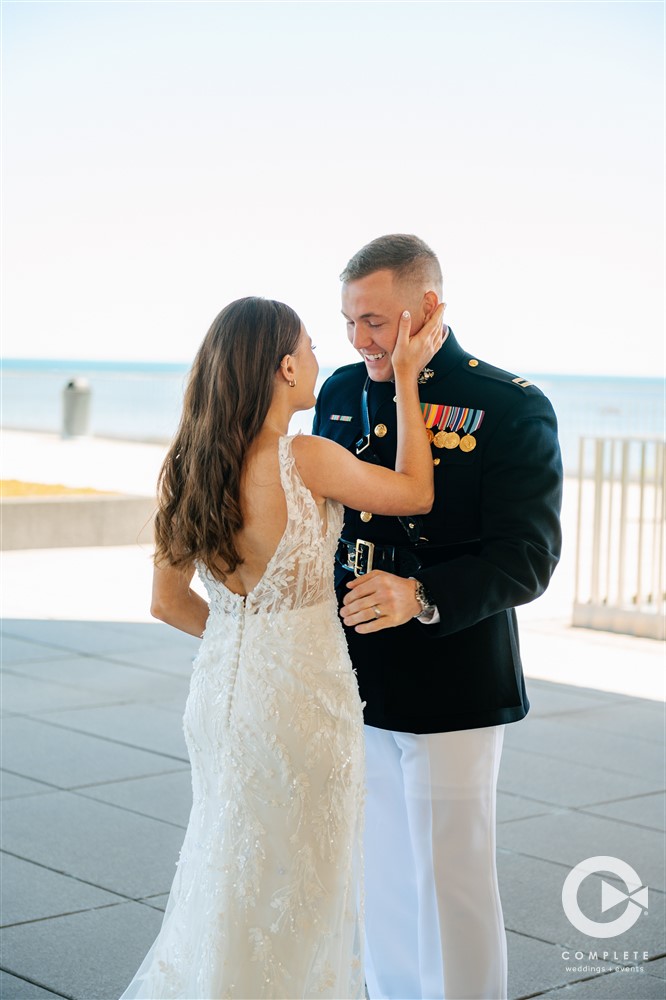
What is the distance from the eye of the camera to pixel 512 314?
78625mm

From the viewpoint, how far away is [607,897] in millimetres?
4371

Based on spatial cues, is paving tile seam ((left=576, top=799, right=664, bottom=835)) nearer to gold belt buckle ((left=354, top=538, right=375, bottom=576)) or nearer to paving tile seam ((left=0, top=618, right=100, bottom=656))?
gold belt buckle ((left=354, top=538, right=375, bottom=576))

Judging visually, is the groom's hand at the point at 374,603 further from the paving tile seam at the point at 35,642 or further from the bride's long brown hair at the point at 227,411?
the paving tile seam at the point at 35,642

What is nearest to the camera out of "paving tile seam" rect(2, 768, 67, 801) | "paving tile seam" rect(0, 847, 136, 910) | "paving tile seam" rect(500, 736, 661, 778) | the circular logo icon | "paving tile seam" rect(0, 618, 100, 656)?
the circular logo icon

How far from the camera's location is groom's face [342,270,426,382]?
10.3 ft

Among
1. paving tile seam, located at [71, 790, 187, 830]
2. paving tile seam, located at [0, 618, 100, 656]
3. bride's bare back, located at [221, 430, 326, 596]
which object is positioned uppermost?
bride's bare back, located at [221, 430, 326, 596]

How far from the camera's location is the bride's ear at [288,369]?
2811mm

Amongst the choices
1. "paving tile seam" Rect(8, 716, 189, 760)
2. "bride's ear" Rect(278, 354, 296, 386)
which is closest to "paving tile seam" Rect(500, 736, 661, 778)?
"paving tile seam" Rect(8, 716, 189, 760)

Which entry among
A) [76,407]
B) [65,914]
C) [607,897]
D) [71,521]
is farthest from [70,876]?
[76,407]

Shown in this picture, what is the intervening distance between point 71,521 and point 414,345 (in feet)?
32.8

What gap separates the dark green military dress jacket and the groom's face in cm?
17

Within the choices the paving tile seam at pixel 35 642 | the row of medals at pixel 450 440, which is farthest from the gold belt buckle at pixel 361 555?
the paving tile seam at pixel 35 642

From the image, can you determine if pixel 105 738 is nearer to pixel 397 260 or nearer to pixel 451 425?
pixel 451 425

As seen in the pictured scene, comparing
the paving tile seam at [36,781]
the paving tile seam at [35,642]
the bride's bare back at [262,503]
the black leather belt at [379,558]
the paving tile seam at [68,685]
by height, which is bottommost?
the paving tile seam at [36,781]
